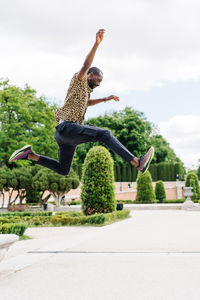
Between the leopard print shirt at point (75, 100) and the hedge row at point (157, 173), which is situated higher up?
the hedge row at point (157, 173)

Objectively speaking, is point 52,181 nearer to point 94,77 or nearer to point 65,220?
point 65,220

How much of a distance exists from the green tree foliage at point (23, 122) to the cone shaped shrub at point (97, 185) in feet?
41.2

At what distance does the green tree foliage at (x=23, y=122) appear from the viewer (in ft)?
79.0

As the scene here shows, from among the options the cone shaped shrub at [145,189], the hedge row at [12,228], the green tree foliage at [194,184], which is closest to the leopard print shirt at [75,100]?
the hedge row at [12,228]

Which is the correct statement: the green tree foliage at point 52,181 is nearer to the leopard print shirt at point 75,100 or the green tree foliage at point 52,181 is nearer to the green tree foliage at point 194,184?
the green tree foliage at point 194,184

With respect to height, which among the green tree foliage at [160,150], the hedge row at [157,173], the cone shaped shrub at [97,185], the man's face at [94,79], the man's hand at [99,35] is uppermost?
the green tree foliage at [160,150]

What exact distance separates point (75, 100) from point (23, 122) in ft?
73.6

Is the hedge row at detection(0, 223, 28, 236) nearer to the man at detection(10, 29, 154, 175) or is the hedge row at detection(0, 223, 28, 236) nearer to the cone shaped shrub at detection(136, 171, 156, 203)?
the man at detection(10, 29, 154, 175)

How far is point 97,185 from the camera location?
39.8ft

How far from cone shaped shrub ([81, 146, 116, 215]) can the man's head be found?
8453mm

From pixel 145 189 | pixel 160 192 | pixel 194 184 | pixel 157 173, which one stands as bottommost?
pixel 160 192

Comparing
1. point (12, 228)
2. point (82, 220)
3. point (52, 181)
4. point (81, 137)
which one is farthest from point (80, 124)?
point (52, 181)

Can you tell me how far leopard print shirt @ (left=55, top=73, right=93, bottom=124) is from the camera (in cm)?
374

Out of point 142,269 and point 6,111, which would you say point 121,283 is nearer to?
point 142,269
